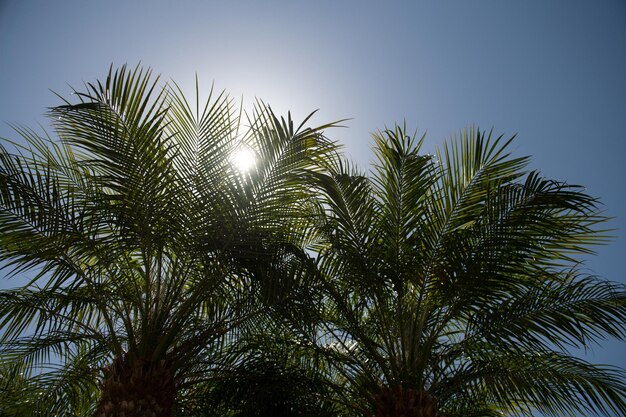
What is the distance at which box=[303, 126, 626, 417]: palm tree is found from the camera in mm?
5504

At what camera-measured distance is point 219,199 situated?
18.0ft

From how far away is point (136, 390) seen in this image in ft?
16.4

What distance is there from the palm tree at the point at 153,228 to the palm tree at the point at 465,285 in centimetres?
79

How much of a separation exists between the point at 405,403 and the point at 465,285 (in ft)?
4.86

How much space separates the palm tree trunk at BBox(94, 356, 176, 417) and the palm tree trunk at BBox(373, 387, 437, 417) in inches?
90.9

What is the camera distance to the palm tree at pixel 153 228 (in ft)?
17.7

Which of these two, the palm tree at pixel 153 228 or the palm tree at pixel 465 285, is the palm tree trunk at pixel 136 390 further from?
the palm tree at pixel 465 285

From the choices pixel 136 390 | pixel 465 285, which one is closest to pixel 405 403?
pixel 465 285

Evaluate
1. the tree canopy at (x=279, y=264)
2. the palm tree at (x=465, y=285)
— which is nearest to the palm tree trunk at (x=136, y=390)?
the tree canopy at (x=279, y=264)

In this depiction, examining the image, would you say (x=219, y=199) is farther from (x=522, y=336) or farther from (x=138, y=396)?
(x=522, y=336)

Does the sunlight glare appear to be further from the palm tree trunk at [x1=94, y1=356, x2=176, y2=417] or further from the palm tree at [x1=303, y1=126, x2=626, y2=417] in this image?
the palm tree trunk at [x1=94, y1=356, x2=176, y2=417]

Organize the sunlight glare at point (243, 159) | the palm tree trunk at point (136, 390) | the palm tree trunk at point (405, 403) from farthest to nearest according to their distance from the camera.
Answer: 1. the sunlight glare at point (243, 159)
2. the palm tree trunk at point (405, 403)
3. the palm tree trunk at point (136, 390)

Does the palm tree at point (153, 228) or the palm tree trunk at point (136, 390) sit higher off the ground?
the palm tree at point (153, 228)

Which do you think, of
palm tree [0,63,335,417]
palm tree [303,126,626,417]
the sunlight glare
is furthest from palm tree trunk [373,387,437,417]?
the sunlight glare
